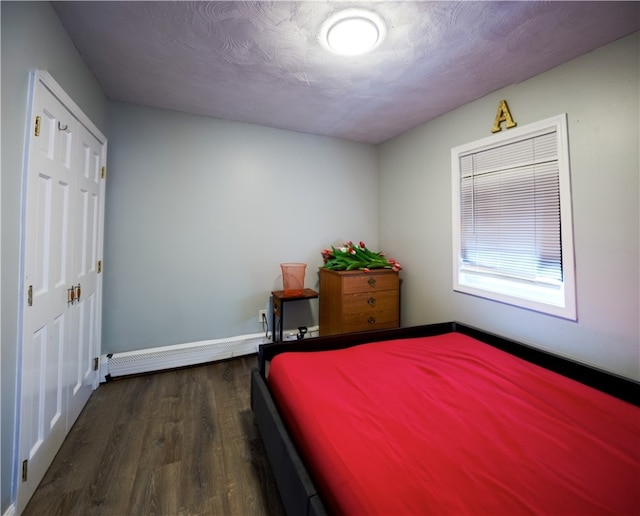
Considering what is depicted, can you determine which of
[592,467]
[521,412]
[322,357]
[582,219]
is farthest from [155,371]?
[582,219]

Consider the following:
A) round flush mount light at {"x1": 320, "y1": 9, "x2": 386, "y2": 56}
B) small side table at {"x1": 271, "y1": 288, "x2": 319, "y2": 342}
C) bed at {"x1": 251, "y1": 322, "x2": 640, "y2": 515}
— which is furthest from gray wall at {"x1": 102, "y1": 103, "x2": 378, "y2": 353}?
round flush mount light at {"x1": 320, "y1": 9, "x2": 386, "y2": 56}

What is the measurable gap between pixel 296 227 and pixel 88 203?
178 centimetres

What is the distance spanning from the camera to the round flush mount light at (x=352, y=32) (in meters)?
1.43

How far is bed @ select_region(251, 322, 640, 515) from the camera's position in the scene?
0.81m

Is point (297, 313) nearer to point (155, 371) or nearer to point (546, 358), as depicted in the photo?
point (155, 371)

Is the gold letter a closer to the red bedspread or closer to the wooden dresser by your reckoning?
the wooden dresser

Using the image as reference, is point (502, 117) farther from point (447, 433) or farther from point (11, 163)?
point (11, 163)

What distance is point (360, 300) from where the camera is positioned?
2768 millimetres

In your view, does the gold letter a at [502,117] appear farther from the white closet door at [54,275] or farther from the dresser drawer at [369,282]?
the white closet door at [54,275]

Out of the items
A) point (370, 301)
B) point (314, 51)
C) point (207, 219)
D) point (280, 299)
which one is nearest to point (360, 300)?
point (370, 301)

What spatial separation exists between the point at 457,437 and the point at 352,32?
77.1 inches

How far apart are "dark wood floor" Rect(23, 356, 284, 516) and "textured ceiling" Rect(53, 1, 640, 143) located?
7.80 feet

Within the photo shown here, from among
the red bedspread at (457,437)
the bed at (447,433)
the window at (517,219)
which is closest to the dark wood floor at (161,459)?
the bed at (447,433)

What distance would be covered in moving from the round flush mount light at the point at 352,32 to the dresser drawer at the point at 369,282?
1783 millimetres
